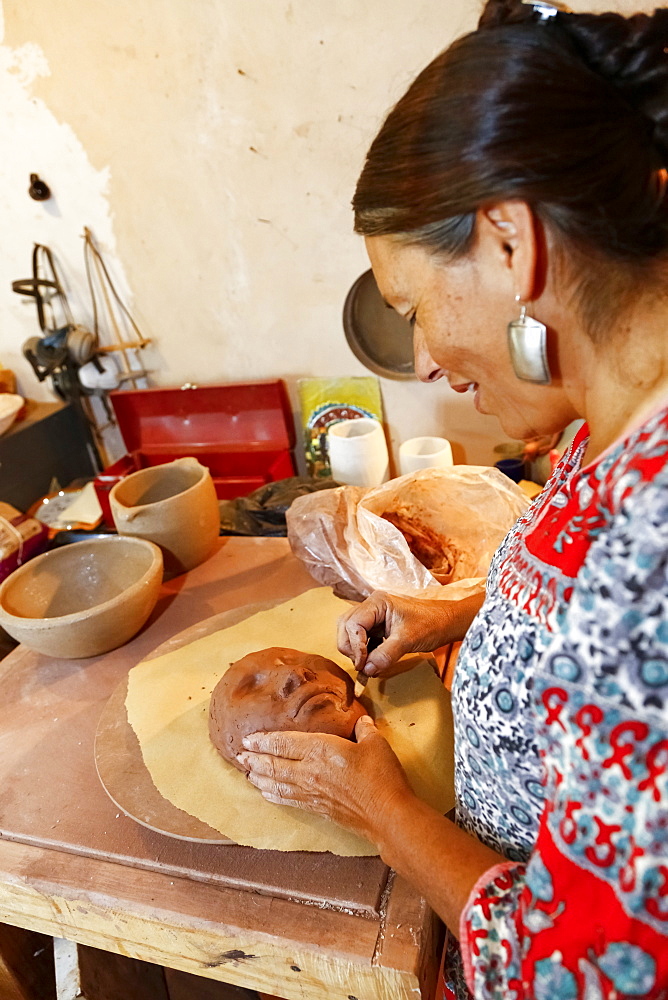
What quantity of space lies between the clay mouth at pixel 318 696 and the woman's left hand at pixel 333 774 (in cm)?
6

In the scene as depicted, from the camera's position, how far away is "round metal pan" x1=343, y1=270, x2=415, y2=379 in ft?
8.40

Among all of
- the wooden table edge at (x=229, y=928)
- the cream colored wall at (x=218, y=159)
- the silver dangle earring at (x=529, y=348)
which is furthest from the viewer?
the cream colored wall at (x=218, y=159)

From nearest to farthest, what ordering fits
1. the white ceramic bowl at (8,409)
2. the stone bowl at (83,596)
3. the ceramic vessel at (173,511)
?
the stone bowl at (83,596), the ceramic vessel at (173,511), the white ceramic bowl at (8,409)

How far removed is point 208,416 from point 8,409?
85 cm

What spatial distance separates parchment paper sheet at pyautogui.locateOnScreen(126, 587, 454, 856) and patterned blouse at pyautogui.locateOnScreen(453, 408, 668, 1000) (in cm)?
35

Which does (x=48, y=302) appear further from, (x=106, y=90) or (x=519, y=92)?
(x=519, y=92)

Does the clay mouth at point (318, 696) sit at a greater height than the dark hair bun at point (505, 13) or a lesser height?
lesser

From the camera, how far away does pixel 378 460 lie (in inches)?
94.2

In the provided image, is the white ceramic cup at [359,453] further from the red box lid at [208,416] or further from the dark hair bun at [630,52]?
the dark hair bun at [630,52]

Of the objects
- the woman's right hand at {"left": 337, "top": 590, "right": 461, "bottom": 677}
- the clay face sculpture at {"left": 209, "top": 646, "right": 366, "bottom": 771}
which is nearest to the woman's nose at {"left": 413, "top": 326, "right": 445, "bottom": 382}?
the woman's right hand at {"left": 337, "top": 590, "right": 461, "bottom": 677}

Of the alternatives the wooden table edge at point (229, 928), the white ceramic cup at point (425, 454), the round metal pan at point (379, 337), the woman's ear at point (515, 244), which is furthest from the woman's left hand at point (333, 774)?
the round metal pan at point (379, 337)

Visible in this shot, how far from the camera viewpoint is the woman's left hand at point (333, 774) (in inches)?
39.3

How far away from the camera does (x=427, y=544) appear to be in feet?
5.72

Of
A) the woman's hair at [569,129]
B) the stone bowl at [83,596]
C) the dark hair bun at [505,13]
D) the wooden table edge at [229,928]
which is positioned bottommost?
the wooden table edge at [229,928]
